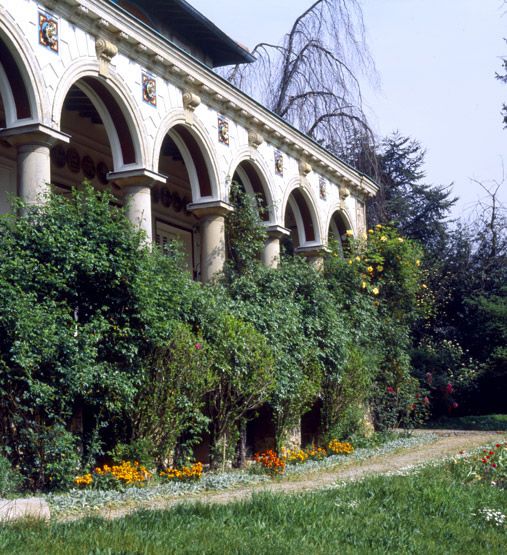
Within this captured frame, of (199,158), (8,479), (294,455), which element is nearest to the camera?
(8,479)

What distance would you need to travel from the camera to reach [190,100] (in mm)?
14727

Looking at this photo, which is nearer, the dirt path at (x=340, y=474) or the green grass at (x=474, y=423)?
the dirt path at (x=340, y=474)

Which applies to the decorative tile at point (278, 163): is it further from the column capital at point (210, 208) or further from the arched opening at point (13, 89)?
the arched opening at point (13, 89)

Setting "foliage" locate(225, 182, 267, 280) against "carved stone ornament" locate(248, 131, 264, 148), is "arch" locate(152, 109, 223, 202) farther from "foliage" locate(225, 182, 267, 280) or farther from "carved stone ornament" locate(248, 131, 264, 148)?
"carved stone ornament" locate(248, 131, 264, 148)

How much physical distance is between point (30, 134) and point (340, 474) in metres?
5.81

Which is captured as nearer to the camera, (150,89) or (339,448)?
(150,89)

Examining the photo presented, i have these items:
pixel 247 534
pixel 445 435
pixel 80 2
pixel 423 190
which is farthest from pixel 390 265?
pixel 423 190

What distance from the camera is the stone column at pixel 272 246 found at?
17250 millimetres

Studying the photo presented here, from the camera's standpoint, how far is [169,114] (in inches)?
560

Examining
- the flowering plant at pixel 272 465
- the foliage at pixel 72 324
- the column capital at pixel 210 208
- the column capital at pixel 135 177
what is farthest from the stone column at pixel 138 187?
the flowering plant at pixel 272 465

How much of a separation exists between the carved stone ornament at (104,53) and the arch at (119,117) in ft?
0.58

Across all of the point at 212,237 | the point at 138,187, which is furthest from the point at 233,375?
the point at 212,237

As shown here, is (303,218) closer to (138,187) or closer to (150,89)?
(150,89)

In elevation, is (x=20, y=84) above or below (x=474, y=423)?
above
